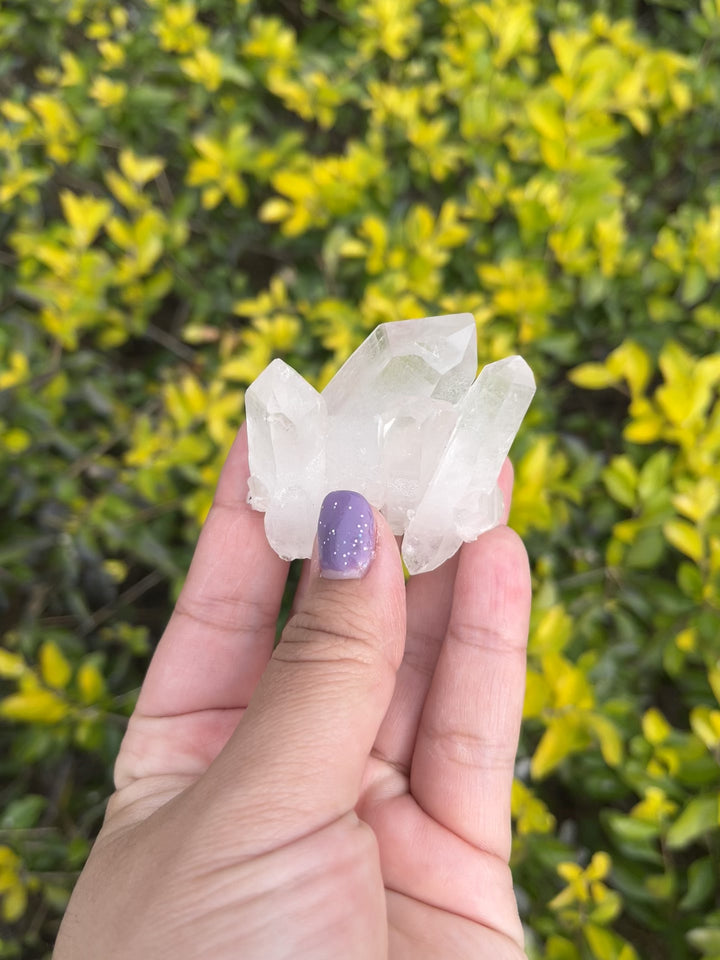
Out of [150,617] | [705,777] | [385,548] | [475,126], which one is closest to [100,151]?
[475,126]

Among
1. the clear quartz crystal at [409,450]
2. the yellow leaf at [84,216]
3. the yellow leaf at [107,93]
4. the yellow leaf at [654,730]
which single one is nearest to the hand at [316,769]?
the clear quartz crystal at [409,450]

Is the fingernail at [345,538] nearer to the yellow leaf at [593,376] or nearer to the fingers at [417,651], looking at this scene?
the fingers at [417,651]

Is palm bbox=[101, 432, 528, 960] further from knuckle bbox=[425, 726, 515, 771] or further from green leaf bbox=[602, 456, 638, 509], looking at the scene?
green leaf bbox=[602, 456, 638, 509]

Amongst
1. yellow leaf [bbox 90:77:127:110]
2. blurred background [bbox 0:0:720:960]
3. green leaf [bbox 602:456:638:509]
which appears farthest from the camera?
yellow leaf [bbox 90:77:127:110]

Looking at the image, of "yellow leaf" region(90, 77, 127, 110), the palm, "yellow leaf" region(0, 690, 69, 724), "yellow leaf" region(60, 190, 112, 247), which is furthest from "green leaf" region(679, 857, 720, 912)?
"yellow leaf" region(90, 77, 127, 110)

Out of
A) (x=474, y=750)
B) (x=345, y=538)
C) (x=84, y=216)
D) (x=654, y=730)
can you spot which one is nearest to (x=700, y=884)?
(x=654, y=730)

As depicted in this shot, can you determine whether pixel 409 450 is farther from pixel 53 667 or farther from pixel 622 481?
pixel 53 667
